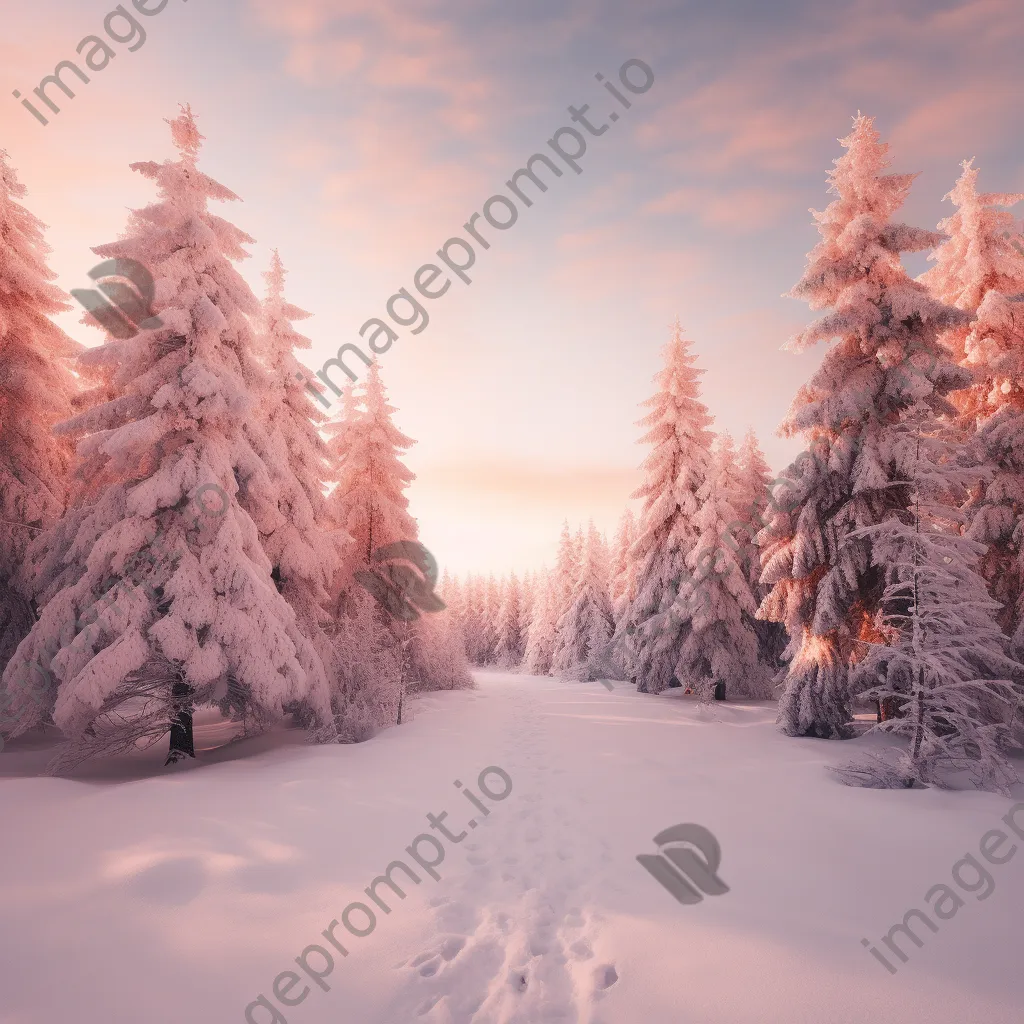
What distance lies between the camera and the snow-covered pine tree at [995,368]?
11406 mm

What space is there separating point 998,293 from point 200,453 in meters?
18.5

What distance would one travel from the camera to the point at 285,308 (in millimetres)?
14484

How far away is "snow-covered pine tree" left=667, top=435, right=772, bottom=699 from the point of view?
17.4m

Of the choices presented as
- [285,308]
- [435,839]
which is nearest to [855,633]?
[435,839]

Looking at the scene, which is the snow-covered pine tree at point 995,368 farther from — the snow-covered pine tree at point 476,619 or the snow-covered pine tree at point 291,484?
the snow-covered pine tree at point 476,619

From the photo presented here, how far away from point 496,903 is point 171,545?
27.6 feet

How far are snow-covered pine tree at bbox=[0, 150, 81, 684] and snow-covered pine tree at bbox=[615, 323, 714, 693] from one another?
1858 centimetres

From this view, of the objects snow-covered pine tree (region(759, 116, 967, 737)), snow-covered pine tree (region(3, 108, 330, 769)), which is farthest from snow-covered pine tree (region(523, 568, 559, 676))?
snow-covered pine tree (region(3, 108, 330, 769))

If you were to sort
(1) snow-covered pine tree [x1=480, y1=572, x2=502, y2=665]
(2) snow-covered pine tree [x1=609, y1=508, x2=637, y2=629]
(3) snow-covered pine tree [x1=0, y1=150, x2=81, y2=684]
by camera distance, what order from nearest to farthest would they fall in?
(3) snow-covered pine tree [x1=0, y1=150, x2=81, y2=684] < (2) snow-covered pine tree [x1=609, y1=508, x2=637, y2=629] < (1) snow-covered pine tree [x1=480, y1=572, x2=502, y2=665]

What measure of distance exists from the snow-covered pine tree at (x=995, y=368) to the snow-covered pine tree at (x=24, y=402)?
2238cm

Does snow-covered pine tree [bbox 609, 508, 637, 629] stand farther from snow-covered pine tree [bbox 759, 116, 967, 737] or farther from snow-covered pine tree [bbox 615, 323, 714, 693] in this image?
snow-covered pine tree [bbox 759, 116, 967, 737]

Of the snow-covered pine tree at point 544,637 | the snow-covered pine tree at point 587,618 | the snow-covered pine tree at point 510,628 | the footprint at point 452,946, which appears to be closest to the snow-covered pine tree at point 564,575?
the snow-covered pine tree at point 544,637

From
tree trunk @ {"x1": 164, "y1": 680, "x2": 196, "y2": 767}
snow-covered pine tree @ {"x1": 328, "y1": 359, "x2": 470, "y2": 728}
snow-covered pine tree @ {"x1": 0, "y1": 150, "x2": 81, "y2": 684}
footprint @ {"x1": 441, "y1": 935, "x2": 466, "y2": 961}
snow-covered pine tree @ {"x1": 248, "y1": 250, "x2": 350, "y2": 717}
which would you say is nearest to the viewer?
footprint @ {"x1": 441, "y1": 935, "x2": 466, "y2": 961}

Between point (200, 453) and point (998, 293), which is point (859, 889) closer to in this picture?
point (200, 453)
